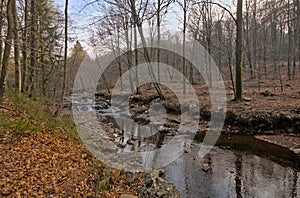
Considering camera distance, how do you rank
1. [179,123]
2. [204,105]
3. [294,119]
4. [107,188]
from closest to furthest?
1. [107,188]
2. [294,119]
3. [179,123]
4. [204,105]

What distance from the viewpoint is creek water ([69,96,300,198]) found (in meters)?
6.10

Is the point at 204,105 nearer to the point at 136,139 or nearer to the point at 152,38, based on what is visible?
the point at 136,139

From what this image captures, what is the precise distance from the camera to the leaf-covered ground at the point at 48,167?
465cm

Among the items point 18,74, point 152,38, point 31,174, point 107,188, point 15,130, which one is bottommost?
point 107,188

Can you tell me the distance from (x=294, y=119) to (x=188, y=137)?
4522 mm

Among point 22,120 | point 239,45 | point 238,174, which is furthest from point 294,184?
point 239,45

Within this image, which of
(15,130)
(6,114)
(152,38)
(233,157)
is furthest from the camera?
(152,38)

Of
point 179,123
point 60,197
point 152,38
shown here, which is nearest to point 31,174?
point 60,197

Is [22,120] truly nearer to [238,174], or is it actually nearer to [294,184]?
[238,174]

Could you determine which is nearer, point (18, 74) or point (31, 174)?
point (31, 174)

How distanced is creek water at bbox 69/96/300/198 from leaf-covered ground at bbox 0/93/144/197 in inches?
60.0

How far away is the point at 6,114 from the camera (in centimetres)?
777

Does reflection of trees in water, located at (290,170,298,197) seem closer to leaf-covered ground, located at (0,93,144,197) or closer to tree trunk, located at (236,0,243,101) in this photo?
leaf-covered ground, located at (0,93,144,197)

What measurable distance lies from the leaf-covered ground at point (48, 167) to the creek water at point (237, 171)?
152 cm
